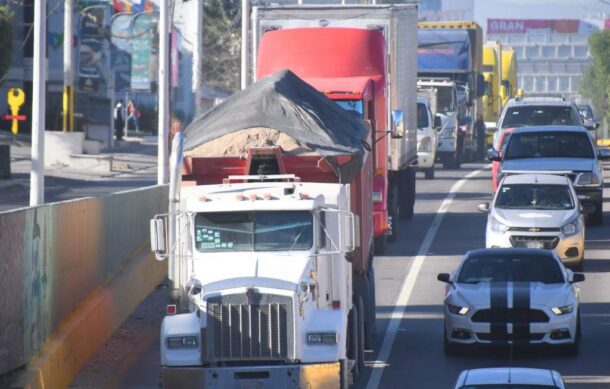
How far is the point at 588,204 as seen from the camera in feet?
110

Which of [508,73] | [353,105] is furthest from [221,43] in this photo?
[353,105]

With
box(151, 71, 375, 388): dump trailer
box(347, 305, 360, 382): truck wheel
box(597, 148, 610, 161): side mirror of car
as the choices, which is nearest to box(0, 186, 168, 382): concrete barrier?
box(151, 71, 375, 388): dump trailer

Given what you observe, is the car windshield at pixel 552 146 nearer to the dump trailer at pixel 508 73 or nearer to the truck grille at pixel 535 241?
the truck grille at pixel 535 241

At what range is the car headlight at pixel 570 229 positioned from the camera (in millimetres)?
26594

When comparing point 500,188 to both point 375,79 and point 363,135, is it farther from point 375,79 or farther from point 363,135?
point 363,135

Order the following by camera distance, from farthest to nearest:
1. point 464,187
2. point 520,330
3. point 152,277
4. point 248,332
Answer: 1. point 464,187
2. point 152,277
3. point 520,330
4. point 248,332

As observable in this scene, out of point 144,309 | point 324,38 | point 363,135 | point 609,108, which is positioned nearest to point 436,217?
point 324,38

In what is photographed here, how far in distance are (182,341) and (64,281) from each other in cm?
411

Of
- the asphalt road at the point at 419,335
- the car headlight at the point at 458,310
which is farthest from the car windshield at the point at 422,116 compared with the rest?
the car headlight at the point at 458,310

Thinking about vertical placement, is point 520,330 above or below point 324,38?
below

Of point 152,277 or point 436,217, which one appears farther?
point 436,217

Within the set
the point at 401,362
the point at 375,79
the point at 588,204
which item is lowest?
the point at 401,362

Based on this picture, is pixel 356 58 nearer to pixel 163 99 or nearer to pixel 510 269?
pixel 510 269

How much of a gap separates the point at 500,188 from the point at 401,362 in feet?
33.4
